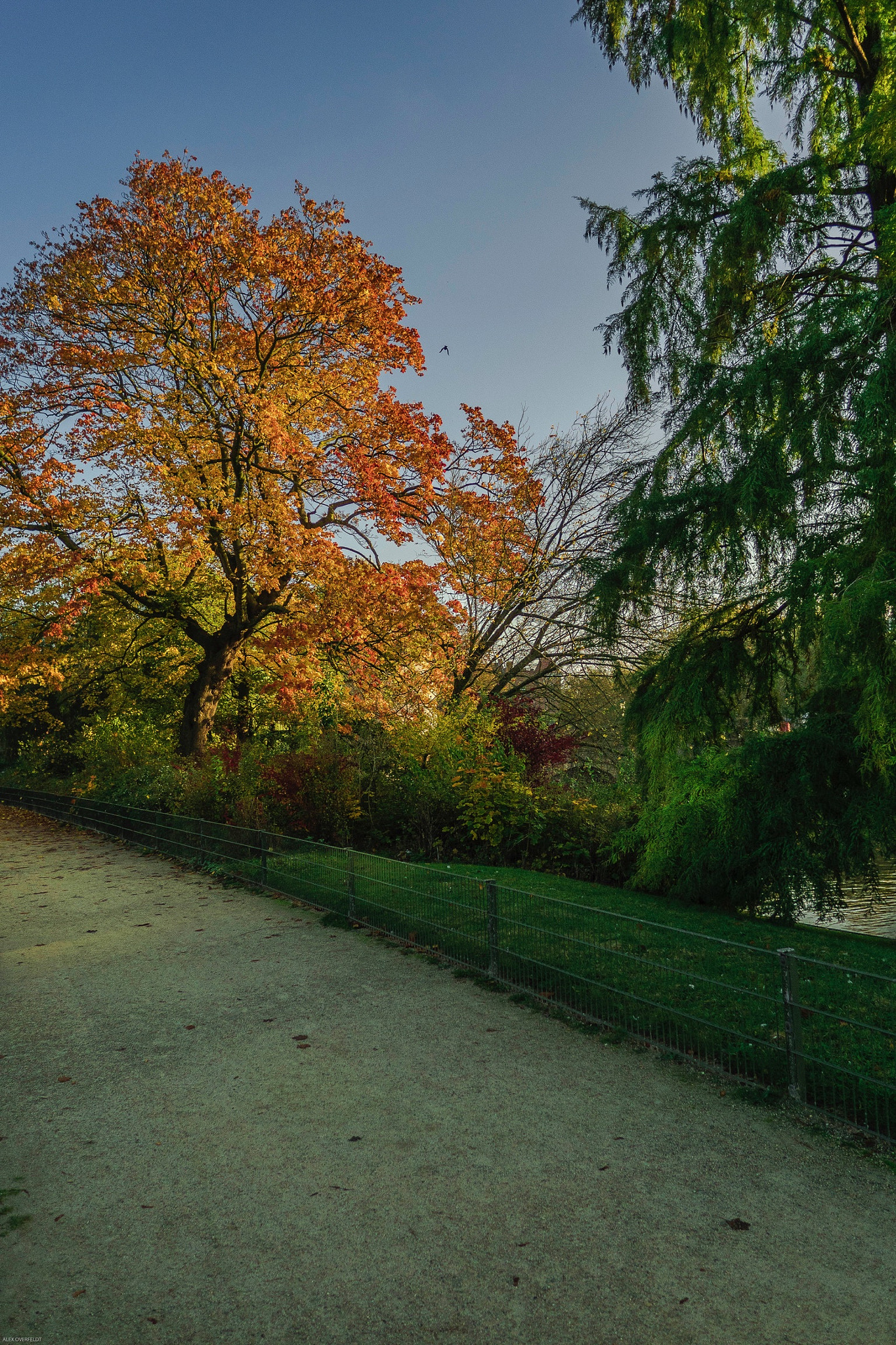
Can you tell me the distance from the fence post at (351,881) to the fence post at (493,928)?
2.25 meters

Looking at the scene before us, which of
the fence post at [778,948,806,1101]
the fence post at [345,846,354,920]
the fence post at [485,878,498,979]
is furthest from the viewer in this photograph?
the fence post at [345,846,354,920]

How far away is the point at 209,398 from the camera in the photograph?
15.0 m

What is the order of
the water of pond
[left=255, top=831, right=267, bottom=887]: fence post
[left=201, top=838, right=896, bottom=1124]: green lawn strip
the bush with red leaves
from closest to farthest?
Answer: [left=201, top=838, right=896, bottom=1124]: green lawn strip < the water of pond < [left=255, top=831, right=267, bottom=887]: fence post < the bush with red leaves

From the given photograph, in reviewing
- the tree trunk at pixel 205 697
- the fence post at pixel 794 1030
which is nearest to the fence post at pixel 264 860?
the tree trunk at pixel 205 697

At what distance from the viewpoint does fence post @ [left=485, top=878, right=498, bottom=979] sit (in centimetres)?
666

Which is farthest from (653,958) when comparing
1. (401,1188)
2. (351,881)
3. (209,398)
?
(209,398)

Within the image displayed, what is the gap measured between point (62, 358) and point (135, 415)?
1.67 metres

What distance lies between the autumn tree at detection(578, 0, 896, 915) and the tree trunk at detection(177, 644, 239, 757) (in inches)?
446

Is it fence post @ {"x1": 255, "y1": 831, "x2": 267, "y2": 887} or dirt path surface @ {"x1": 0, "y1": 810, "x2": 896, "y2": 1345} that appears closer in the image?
dirt path surface @ {"x1": 0, "y1": 810, "x2": 896, "y2": 1345}

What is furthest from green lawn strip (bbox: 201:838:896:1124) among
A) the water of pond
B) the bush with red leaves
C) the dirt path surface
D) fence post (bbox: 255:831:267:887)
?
the bush with red leaves

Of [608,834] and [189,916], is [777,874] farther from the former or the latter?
[189,916]

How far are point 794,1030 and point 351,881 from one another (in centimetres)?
515

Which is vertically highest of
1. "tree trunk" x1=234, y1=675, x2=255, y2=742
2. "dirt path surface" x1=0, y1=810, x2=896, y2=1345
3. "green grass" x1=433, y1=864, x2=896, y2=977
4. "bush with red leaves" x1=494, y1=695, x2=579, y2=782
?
"tree trunk" x1=234, y1=675, x2=255, y2=742

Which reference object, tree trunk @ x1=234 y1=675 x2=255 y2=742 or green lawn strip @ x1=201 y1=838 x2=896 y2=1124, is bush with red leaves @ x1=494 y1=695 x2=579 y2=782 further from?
tree trunk @ x1=234 y1=675 x2=255 y2=742
